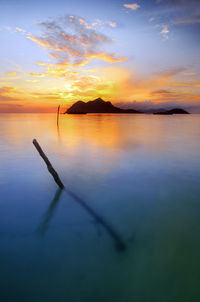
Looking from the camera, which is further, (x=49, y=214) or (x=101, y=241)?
(x=49, y=214)

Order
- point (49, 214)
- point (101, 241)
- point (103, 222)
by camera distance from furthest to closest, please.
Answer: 1. point (49, 214)
2. point (103, 222)
3. point (101, 241)

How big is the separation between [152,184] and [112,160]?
5687 millimetres

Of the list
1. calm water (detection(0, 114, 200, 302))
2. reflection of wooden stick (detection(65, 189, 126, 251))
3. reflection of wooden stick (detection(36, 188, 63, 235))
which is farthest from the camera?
reflection of wooden stick (detection(36, 188, 63, 235))

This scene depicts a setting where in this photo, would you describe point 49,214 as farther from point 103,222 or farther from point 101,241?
point 101,241

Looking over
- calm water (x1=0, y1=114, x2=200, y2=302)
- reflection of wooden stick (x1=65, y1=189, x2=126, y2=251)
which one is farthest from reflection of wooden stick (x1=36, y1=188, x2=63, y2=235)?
reflection of wooden stick (x1=65, y1=189, x2=126, y2=251)

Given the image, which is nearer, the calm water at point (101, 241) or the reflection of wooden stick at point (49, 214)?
the calm water at point (101, 241)

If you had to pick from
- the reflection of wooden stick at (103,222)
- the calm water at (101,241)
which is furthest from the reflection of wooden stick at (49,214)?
the reflection of wooden stick at (103,222)

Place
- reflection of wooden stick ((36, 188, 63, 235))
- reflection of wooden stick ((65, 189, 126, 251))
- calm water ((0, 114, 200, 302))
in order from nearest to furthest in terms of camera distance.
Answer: calm water ((0, 114, 200, 302)) < reflection of wooden stick ((65, 189, 126, 251)) < reflection of wooden stick ((36, 188, 63, 235))

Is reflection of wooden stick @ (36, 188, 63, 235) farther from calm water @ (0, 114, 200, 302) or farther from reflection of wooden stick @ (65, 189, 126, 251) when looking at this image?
reflection of wooden stick @ (65, 189, 126, 251)

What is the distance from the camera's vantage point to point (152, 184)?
930 centimetres

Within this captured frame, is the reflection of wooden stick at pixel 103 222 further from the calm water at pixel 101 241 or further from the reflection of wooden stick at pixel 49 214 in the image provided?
the reflection of wooden stick at pixel 49 214

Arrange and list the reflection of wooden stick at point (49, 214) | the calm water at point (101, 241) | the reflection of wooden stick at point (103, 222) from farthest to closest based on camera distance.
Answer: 1. the reflection of wooden stick at point (49, 214)
2. the reflection of wooden stick at point (103, 222)
3. the calm water at point (101, 241)

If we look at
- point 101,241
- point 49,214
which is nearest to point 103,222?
point 101,241

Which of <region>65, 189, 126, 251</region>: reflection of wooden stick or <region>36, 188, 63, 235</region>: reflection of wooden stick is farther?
<region>36, 188, 63, 235</region>: reflection of wooden stick
